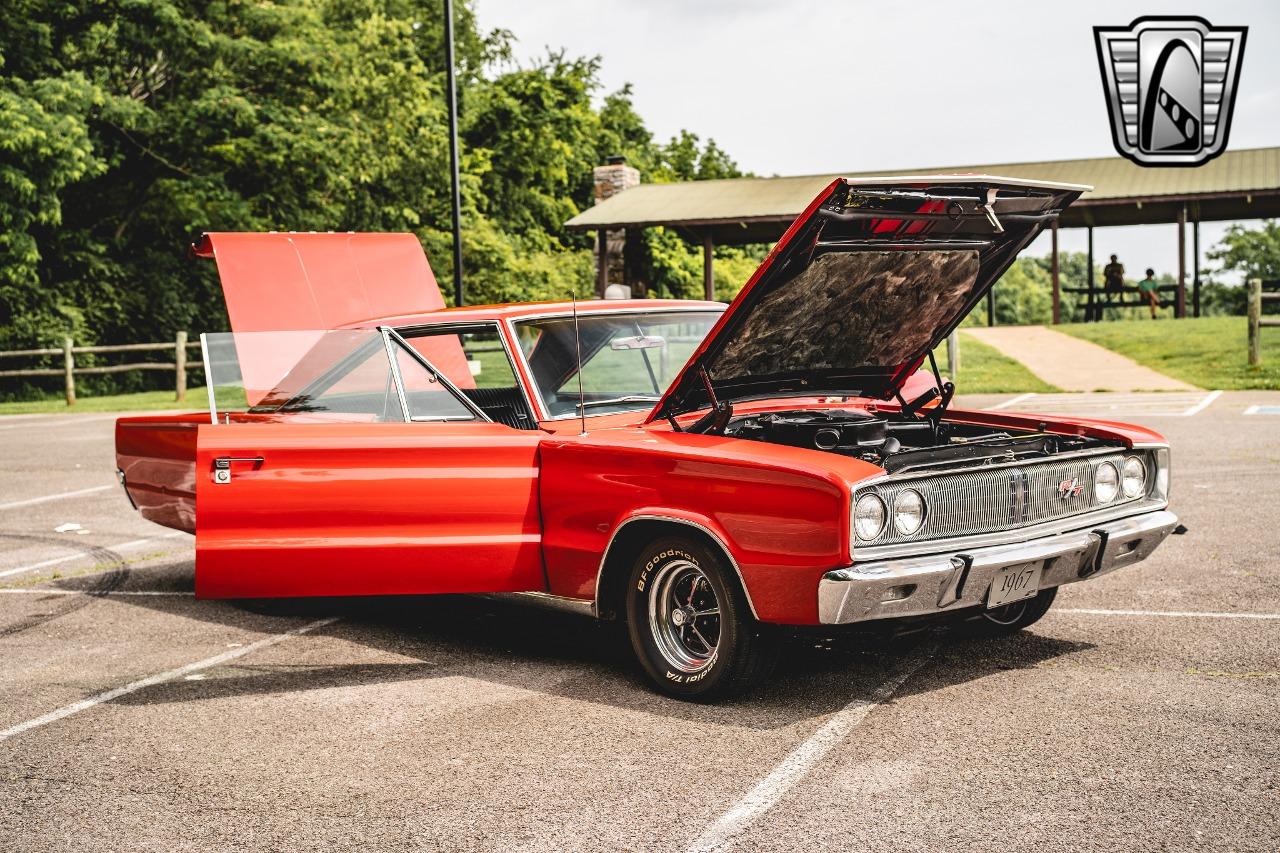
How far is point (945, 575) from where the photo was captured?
4.51m

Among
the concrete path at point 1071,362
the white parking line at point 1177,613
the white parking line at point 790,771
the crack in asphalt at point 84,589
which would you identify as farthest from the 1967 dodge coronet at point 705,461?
the concrete path at point 1071,362

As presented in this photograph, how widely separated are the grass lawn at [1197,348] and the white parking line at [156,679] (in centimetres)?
1738

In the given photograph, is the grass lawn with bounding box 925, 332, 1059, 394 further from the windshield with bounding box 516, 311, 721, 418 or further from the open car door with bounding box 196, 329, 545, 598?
the open car door with bounding box 196, 329, 545, 598

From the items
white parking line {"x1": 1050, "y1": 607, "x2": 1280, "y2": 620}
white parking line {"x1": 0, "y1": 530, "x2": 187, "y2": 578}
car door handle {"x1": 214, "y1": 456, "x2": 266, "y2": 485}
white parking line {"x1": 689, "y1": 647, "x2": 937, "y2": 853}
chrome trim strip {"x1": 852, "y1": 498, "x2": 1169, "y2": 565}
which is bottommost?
white parking line {"x1": 689, "y1": 647, "x2": 937, "y2": 853}

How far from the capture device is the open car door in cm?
528

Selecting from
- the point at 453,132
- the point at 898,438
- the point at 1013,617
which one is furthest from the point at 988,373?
the point at 898,438

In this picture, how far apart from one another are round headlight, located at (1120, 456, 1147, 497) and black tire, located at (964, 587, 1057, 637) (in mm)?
671

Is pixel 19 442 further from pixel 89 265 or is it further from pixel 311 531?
pixel 89 265

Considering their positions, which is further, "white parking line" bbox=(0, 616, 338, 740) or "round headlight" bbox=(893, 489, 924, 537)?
"white parking line" bbox=(0, 616, 338, 740)

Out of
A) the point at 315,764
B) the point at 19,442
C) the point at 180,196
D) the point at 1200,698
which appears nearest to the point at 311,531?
the point at 315,764

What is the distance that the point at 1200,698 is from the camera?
484 cm

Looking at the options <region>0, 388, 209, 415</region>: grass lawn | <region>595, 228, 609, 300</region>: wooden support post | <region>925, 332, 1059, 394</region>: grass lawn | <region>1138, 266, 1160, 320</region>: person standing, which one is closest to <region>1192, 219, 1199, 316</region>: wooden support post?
<region>1138, 266, 1160, 320</region>: person standing

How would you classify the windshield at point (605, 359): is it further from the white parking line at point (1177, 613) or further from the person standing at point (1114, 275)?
the person standing at point (1114, 275)

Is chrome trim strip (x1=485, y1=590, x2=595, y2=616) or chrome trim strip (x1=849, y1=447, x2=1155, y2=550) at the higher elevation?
chrome trim strip (x1=849, y1=447, x2=1155, y2=550)
